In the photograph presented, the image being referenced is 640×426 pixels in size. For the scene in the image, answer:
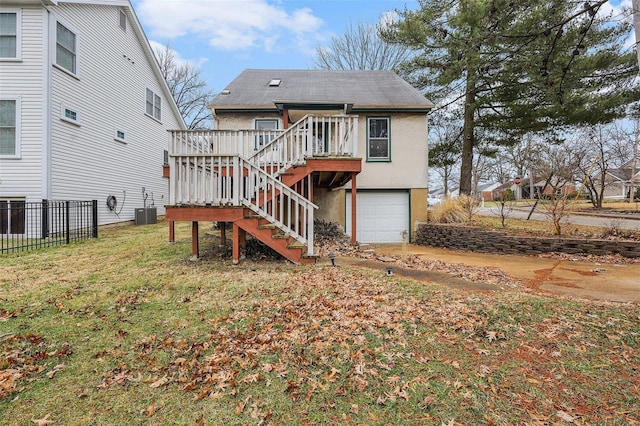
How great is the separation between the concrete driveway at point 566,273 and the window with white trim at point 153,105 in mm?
14320

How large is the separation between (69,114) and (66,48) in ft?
6.82

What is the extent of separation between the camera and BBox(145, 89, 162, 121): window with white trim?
51.8ft

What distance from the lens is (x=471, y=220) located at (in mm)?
10680

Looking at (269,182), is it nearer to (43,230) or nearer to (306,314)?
(306,314)

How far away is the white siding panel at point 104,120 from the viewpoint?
10.3 meters

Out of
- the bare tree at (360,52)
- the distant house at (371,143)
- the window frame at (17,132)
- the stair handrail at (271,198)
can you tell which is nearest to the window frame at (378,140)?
the distant house at (371,143)

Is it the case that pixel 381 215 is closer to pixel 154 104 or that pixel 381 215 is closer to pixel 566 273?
pixel 566 273

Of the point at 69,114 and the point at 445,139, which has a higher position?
the point at 445,139

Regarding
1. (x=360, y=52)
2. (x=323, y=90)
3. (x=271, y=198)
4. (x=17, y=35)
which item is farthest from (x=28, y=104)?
(x=360, y=52)

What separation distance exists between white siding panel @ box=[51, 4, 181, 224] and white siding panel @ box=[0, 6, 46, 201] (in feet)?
1.20

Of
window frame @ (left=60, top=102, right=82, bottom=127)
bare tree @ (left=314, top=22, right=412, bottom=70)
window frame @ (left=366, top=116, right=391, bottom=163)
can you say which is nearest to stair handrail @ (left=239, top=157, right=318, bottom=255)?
window frame @ (left=366, top=116, right=391, bottom=163)

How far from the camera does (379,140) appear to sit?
11.3 meters

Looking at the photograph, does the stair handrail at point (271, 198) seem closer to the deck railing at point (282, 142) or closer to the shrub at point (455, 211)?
the deck railing at point (282, 142)

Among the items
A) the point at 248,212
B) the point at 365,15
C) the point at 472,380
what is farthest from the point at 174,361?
the point at 365,15
